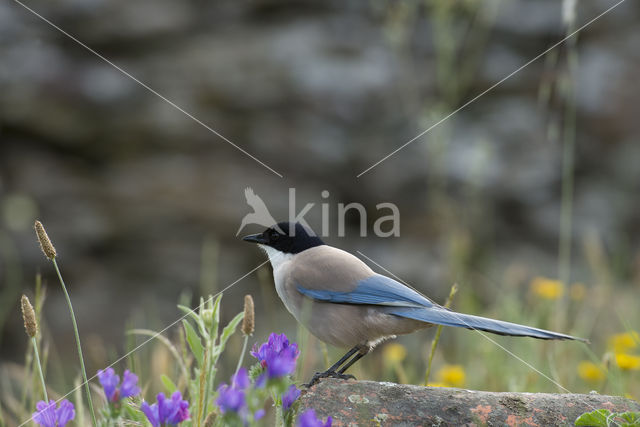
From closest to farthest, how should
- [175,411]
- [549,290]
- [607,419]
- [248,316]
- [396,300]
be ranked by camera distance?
[175,411], [607,419], [248,316], [396,300], [549,290]

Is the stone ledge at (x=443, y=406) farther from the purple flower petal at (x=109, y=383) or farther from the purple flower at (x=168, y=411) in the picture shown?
the purple flower petal at (x=109, y=383)

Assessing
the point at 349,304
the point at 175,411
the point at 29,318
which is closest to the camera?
the point at 175,411

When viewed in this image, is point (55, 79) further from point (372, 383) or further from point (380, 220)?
point (372, 383)

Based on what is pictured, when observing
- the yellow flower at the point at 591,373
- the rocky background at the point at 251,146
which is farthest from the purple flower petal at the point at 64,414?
the rocky background at the point at 251,146

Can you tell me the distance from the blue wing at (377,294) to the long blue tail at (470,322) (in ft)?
0.11

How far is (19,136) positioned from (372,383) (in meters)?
6.16

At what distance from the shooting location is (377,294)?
8.71ft

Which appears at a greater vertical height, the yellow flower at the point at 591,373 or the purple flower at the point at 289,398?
the purple flower at the point at 289,398

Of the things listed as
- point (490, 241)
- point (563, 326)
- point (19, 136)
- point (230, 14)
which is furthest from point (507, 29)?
point (19, 136)

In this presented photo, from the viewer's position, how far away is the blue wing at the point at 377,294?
8.58 ft

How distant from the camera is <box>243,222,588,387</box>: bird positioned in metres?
2.61

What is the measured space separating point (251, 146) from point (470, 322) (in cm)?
522

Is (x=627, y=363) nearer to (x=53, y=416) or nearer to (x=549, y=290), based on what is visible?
(x=549, y=290)

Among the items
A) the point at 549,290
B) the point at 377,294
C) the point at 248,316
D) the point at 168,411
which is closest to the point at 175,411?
the point at 168,411
